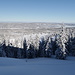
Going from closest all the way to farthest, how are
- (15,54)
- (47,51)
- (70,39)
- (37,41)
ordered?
(47,51) < (37,41) < (70,39) < (15,54)

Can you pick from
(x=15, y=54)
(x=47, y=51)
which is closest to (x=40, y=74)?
(x=47, y=51)

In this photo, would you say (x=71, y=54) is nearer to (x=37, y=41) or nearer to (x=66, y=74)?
(x=37, y=41)

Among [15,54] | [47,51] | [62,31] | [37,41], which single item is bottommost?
[15,54]

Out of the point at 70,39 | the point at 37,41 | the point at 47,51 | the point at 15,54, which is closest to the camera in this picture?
the point at 47,51

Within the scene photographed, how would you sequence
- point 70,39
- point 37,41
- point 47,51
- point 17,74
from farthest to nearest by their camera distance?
point 70,39
point 37,41
point 47,51
point 17,74

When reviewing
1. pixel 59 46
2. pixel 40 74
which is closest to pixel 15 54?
pixel 59 46

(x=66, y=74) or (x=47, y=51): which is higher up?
(x=66, y=74)

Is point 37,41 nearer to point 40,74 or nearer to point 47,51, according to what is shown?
point 47,51

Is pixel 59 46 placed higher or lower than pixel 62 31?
lower

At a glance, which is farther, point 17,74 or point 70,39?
Result: point 70,39
